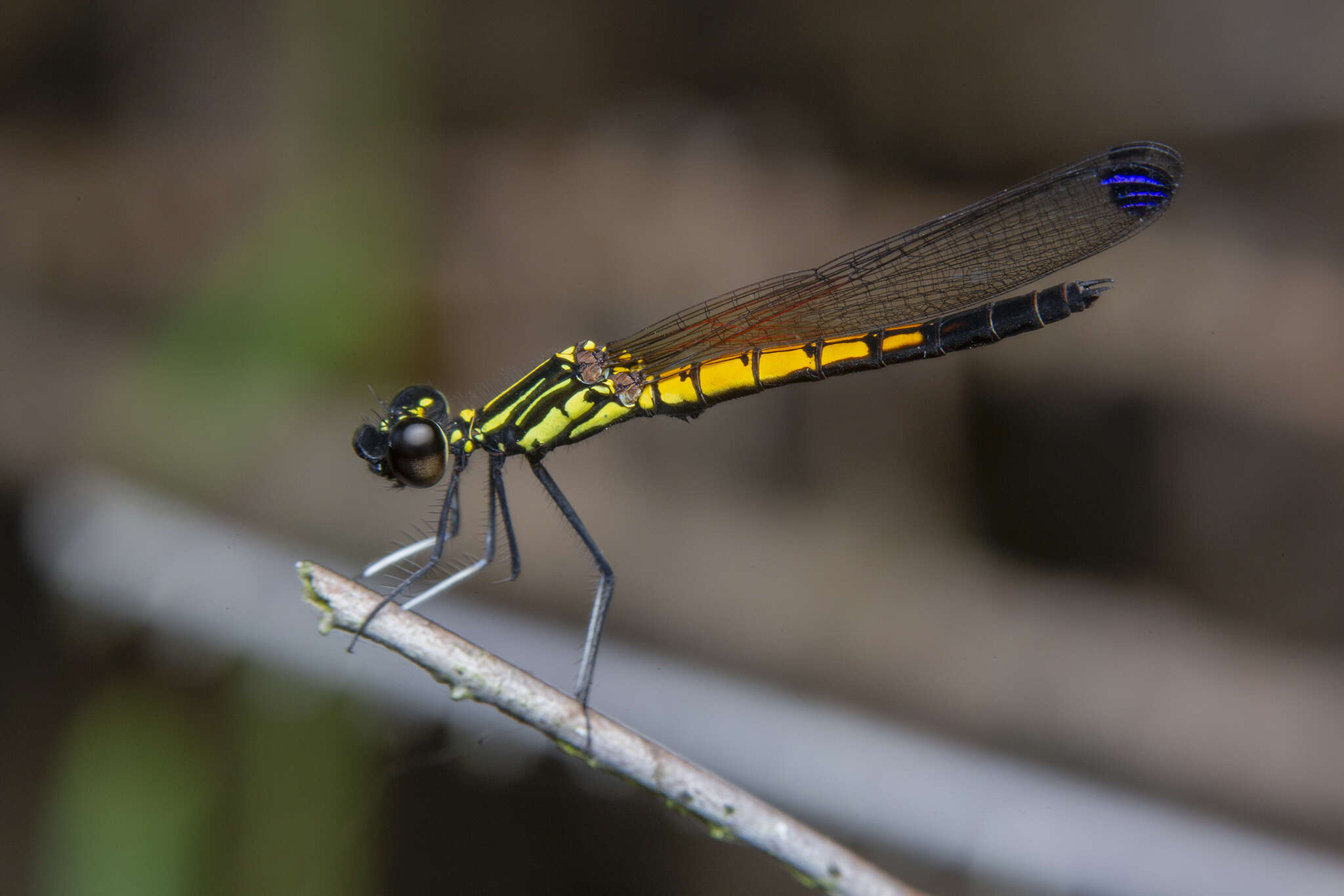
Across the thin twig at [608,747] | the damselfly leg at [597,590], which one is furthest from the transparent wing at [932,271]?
the thin twig at [608,747]

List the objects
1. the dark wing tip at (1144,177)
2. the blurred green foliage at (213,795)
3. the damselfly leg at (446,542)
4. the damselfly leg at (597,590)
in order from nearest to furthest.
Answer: the damselfly leg at (597,590) < the damselfly leg at (446,542) < the blurred green foliage at (213,795) < the dark wing tip at (1144,177)

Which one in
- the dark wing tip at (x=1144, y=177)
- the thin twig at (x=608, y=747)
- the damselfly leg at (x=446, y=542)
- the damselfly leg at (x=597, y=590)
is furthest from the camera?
the dark wing tip at (x=1144, y=177)

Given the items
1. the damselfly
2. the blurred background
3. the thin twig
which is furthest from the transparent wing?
the thin twig

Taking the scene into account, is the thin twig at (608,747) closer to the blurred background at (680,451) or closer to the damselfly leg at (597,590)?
the damselfly leg at (597,590)

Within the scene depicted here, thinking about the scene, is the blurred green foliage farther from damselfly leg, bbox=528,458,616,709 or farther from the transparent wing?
the transparent wing

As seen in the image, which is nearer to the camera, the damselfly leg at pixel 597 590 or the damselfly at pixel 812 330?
the damselfly leg at pixel 597 590

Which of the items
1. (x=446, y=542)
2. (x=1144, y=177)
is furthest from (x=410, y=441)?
(x=1144, y=177)

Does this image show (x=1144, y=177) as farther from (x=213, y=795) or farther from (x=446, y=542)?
(x=213, y=795)
